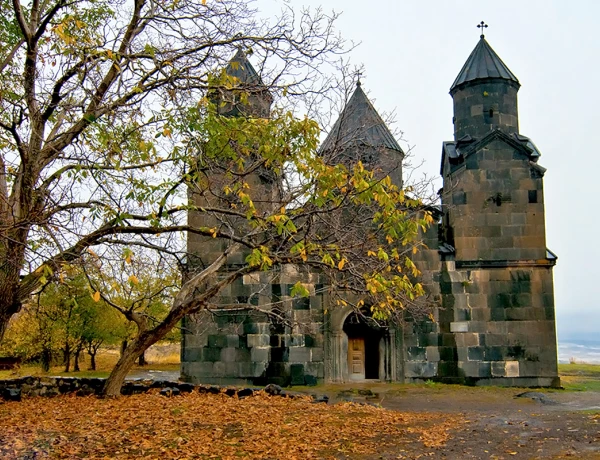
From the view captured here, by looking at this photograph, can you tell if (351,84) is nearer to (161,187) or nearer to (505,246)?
(161,187)

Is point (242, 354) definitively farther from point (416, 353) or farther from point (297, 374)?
point (416, 353)

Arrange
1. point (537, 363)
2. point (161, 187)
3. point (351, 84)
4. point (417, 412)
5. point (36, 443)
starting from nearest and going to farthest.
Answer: point (36, 443)
point (161, 187)
point (351, 84)
point (417, 412)
point (537, 363)

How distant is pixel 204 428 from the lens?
27.5 feet

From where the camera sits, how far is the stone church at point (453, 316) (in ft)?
50.2

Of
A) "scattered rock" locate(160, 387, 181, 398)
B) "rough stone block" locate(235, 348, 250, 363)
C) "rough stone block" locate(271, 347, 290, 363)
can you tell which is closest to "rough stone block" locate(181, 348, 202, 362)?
"rough stone block" locate(235, 348, 250, 363)

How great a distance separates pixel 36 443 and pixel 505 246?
12.2 metres

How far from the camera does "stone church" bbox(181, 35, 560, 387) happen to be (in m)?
15.3

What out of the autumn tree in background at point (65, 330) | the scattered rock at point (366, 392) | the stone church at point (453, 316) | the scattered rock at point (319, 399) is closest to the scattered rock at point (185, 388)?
the scattered rock at point (319, 399)

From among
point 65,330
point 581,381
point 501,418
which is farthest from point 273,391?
point 65,330

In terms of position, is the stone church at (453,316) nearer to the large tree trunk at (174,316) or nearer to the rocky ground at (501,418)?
the rocky ground at (501,418)

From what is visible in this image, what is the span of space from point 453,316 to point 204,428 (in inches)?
351

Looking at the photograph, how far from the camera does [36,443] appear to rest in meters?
7.18

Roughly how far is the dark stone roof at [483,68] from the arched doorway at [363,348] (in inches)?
279

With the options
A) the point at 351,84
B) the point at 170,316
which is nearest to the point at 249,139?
the point at 351,84
